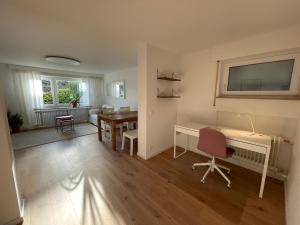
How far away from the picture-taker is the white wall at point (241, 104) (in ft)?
5.95

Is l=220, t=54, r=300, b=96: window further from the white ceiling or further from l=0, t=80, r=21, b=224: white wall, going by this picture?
l=0, t=80, r=21, b=224: white wall

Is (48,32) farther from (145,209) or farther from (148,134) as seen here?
(145,209)

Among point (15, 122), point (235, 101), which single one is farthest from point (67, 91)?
point (235, 101)

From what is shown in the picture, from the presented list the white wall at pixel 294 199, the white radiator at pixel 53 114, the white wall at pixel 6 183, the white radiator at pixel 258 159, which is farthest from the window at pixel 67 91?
the white wall at pixel 294 199

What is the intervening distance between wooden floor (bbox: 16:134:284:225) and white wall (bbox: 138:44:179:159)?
36 centimetres

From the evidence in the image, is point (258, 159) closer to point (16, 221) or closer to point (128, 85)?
point (16, 221)

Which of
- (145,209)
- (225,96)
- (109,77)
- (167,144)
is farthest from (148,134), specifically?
(109,77)

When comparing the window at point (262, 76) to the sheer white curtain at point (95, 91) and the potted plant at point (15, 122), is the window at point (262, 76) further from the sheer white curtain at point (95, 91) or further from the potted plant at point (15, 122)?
the potted plant at point (15, 122)

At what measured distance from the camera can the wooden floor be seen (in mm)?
1478

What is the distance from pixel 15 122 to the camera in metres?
4.25

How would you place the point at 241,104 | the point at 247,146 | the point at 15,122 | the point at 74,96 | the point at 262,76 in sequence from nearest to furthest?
the point at 247,146 < the point at 262,76 < the point at 241,104 < the point at 15,122 < the point at 74,96

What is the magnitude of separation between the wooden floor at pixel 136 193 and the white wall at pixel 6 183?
20 cm

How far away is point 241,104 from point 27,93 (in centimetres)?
617

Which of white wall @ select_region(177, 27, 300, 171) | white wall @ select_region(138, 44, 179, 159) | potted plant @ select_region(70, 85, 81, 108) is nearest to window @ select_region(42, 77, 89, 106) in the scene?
potted plant @ select_region(70, 85, 81, 108)
